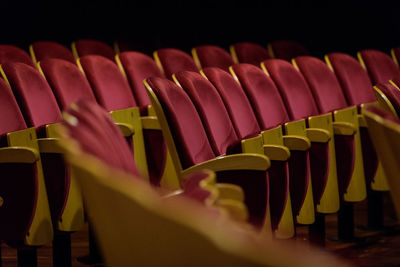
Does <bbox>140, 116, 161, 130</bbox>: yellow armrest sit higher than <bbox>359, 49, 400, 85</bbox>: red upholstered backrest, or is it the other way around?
<bbox>359, 49, 400, 85</bbox>: red upholstered backrest

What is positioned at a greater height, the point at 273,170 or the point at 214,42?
the point at 214,42

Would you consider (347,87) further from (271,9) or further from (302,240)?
(271,9)

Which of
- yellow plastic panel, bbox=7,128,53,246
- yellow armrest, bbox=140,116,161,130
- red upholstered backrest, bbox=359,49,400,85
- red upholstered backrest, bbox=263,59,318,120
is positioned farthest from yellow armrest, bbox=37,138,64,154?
red upholstered backrest, bbox=359,49,400,85

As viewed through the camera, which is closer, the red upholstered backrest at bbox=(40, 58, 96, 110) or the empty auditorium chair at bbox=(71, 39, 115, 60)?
the red upholstered backrest at bbox=(40, 58, 96, 110)

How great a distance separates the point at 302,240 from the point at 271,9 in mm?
659

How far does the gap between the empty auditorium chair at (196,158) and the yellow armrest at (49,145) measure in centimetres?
8

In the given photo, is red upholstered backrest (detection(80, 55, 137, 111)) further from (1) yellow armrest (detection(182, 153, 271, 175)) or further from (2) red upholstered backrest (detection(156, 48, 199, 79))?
(1) yellow armrest (detection(182, 153, 271, 175))

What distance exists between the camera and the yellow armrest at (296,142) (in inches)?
21.2

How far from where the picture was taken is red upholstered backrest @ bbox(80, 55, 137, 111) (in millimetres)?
679

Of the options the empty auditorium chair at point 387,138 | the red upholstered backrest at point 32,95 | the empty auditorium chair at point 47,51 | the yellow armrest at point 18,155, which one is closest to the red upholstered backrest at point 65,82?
the red upholstered backrest at point 32,95

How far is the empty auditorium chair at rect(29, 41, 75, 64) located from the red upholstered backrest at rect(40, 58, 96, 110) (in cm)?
25

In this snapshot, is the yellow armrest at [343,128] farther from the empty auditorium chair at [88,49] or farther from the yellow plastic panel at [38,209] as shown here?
the empty auditorium chair at [88,49]

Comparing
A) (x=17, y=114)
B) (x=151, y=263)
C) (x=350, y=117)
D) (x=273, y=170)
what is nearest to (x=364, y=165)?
(x=350, y=117)

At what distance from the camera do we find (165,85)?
1.58 ft
